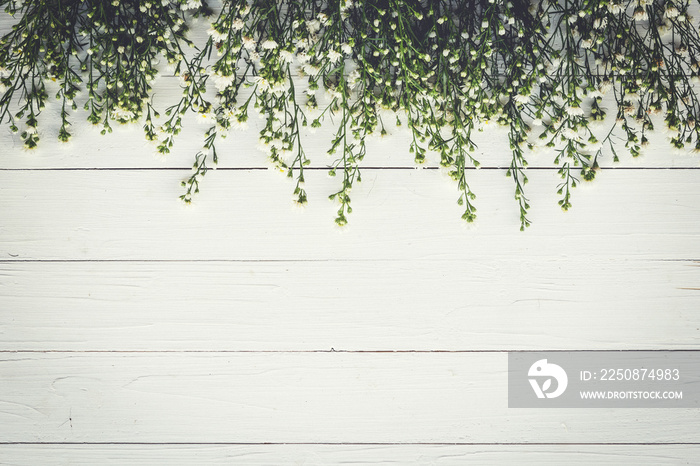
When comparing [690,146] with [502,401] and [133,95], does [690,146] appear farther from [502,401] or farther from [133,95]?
[133,95]

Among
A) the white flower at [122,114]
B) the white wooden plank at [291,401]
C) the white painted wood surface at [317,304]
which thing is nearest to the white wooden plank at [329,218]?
the white painted wood surface at [317,304]

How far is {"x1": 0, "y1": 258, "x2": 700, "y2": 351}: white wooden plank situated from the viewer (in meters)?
1.17

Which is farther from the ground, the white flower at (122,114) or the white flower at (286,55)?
the white flower at (286,55)

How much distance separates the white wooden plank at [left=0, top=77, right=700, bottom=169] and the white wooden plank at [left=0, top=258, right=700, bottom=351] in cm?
24

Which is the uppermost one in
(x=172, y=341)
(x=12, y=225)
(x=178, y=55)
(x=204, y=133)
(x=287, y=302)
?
(x=178, y=55)

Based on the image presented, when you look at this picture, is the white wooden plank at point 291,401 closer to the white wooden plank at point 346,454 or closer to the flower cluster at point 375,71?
the white wooden plank at point 346,454

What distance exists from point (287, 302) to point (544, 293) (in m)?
0.62

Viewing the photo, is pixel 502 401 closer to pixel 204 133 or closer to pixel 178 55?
pixel 204 133

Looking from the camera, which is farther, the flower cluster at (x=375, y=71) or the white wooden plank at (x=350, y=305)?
the white wooden plank at (x=350, y=305)

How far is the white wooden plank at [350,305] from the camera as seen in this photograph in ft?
3.83

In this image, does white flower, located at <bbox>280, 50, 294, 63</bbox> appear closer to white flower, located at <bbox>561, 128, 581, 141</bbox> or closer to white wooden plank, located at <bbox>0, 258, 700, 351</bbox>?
white wooden plank, located at <bbox>0, 258, 700, 351</bbox>

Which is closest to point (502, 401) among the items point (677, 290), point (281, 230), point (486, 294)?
point (486, 294)

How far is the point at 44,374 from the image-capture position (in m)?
1.17

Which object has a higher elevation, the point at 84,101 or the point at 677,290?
the point at 84,101
